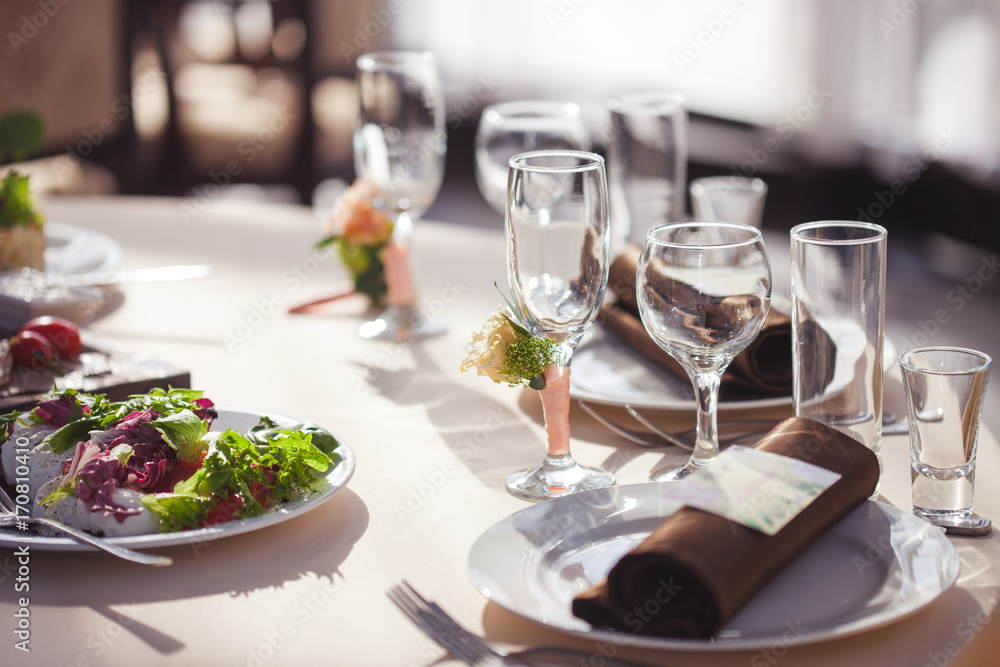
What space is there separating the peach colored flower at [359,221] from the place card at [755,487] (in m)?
0.81

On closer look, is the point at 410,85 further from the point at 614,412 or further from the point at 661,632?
the point at 661,632

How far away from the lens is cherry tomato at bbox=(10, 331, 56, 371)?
111 cm

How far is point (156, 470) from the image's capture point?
0.85 metres

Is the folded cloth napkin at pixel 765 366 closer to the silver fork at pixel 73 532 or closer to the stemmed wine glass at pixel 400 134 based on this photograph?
the stemmed wine glass at pixel 400 134

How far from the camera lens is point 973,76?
10.8ft

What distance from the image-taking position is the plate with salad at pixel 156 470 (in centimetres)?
80

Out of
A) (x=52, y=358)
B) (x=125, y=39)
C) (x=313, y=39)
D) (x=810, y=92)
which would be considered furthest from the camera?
(x=313, y=39)

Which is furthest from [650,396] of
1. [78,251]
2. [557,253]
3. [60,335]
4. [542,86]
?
[542,86]

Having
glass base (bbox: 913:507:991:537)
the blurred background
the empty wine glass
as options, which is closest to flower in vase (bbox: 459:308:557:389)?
glass base (bbox: 913:507:991:537)

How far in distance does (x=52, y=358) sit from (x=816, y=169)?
10.7 feet

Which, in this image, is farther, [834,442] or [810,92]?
[810,92]

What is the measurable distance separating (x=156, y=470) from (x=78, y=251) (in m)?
0.93

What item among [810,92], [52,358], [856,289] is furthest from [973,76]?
[52,358]

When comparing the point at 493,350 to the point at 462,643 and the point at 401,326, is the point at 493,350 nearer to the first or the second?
the point at 462,643
